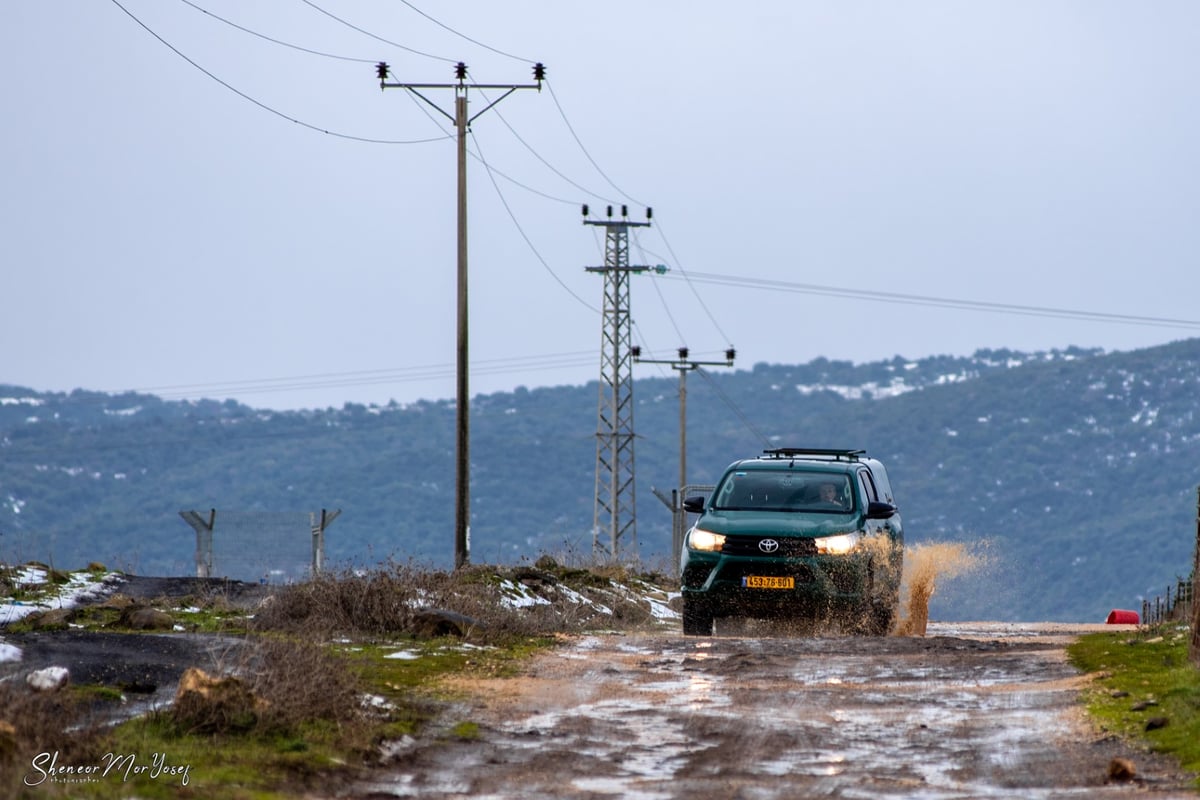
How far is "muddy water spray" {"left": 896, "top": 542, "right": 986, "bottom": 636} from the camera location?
22.6 meters

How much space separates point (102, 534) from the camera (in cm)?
13538

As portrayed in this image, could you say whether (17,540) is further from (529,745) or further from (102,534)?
(102,534)

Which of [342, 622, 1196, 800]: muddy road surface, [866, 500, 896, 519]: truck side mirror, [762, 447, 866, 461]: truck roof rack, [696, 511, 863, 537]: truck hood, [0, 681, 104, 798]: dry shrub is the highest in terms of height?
[762, 447, 866, 461]: truck roof rack

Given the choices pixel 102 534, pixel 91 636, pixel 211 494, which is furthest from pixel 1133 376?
pixel 91 636

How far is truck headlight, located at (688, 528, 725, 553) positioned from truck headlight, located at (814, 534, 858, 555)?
0.99 metres

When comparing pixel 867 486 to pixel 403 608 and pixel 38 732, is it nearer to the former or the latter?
pixel 403 608

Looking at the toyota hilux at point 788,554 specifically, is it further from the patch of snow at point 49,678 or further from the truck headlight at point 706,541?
the patch of snow at point 49,678

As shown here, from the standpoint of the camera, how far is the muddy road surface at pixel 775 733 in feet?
31.7

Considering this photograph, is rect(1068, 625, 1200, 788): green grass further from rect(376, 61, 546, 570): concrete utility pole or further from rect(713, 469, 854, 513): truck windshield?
rect(376, 61, 546, 570): concrete utility pole

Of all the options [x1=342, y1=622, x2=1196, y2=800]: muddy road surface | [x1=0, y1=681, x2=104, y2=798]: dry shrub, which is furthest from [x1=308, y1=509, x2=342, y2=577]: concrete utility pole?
[x1=0, y1=681, x2=104, y2=798]: dry shrub
